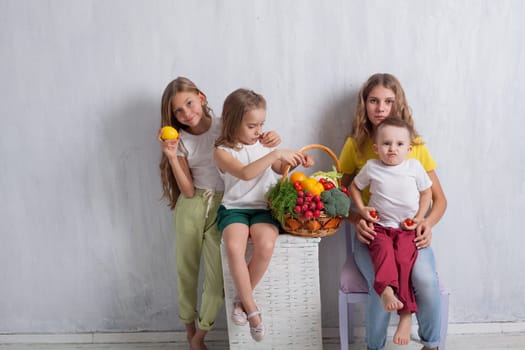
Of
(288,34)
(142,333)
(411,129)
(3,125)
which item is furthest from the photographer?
(142,333)

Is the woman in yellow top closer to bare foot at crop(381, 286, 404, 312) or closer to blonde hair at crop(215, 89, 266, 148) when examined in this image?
bare foot at crop(381, 286, 404, 312)

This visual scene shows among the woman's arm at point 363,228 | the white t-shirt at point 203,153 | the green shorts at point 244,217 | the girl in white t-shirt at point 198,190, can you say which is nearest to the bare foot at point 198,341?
the girl in white t-shirt at point 198,190

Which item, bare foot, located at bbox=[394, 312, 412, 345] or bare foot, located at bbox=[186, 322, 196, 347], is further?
bare foot, located at bbox=[186, 322, 196, 347]

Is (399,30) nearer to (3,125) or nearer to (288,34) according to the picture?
(288,34)

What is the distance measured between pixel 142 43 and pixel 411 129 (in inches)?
42.6

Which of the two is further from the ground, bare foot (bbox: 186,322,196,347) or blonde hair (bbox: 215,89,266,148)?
blonde hair (bbox: 215,89,266,148)

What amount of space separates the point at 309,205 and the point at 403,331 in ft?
1.75

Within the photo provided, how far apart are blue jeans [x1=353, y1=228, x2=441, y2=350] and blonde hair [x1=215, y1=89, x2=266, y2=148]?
65 centimetres

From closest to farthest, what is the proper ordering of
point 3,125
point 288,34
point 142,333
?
point 288,34 → point 3,125 → point 142,333

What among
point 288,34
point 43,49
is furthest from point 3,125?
point 288,34

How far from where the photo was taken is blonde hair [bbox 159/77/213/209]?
185cm

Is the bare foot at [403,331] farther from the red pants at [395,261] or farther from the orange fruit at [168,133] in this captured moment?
the orange fruit at [168,133]

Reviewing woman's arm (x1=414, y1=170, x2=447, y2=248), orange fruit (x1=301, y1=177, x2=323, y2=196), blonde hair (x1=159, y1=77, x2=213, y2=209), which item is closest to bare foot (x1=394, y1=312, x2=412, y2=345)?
woman's arm (x1=414, y1=170, x2=447, y2=248)

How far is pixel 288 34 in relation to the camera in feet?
6.29
